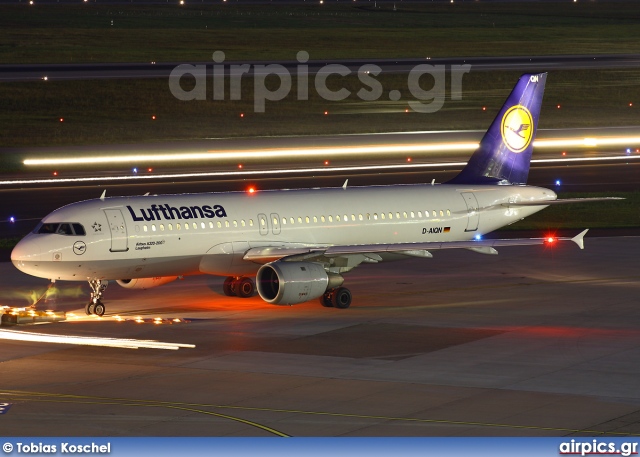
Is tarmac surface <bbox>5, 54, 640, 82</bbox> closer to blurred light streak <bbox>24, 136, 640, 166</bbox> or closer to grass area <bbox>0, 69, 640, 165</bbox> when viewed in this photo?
grass area <bbox>0, 69, 640, 165</bbox>

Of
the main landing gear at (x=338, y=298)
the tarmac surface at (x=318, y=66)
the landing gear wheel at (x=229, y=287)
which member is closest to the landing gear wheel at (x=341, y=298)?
the main landing gear at (x=338, y=298)

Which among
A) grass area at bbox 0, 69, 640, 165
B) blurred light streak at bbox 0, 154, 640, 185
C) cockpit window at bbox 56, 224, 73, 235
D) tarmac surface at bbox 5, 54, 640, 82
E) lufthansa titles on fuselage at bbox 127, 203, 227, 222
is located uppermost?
tarmac surface at bbox 5, 54, 640, 82

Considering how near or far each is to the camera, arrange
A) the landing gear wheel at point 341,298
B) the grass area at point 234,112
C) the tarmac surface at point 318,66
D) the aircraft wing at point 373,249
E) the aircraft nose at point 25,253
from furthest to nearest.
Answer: the tarmac surface at point 318,66, the grass area at point 234,112, the landing gear wheel at point 341,298, the aircraft wing at point 373,249, the aircraft nose at point 25,253

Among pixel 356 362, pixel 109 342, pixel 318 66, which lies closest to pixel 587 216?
pixel 356 362

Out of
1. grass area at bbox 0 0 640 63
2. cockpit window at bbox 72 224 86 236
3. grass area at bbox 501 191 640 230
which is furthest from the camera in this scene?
grass area at bbox 0 0 640 63

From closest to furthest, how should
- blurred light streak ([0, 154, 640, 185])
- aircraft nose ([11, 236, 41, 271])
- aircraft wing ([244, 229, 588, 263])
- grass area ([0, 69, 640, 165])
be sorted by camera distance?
1. aircraft nose ([11, 236, 41, 271])
2. aircraft wing ([244, 229, 588, 263])
3. blurred light streak ([0, 154, 640, 185])
4. grass area ([0, 69, 640, 165])

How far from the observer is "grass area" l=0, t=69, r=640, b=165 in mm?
97125

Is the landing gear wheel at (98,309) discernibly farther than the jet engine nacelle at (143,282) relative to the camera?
No

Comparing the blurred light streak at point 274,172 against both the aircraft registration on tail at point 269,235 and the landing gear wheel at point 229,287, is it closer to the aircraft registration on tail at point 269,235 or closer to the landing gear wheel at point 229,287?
the aircraft registration on tail at point 269,235

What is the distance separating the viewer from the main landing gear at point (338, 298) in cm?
4038

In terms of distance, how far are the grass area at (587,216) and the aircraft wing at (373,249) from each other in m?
18.4

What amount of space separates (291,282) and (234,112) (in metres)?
67.9

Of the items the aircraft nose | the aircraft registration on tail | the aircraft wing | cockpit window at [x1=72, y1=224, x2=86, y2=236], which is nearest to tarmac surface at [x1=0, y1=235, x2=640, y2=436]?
the aircraft registration on tail

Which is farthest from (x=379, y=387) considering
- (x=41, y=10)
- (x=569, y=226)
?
(x=41, y=10)
